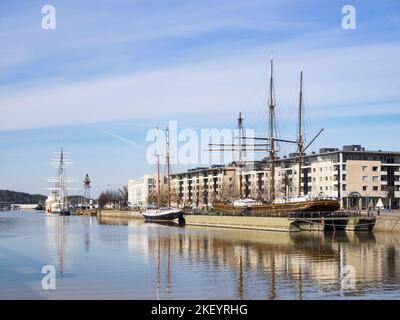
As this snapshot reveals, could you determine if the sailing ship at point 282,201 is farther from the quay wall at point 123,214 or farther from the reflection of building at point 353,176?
the quay wall at point 123,214

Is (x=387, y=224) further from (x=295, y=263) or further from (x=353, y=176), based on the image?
(x=353, y=176)

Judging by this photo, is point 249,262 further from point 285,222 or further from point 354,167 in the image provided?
point 354,167

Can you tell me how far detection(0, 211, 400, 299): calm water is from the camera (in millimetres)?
27516

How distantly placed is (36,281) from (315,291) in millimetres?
14441

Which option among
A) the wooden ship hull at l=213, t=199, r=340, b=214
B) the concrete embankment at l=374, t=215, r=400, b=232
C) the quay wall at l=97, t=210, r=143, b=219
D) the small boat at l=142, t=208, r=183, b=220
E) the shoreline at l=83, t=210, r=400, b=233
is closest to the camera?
the concrete embankment at l=374, t=215, r=400, b=232

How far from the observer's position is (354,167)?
13100 centimetres

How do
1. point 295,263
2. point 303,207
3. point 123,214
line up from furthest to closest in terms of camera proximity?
point 123,214
point 303,207
point 295,263

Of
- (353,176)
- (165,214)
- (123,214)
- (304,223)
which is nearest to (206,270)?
(304,223)

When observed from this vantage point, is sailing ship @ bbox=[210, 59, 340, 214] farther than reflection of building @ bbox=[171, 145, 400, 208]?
No

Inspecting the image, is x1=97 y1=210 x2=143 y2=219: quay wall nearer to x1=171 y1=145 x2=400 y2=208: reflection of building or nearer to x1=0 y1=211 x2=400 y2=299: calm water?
x1=171 y1=145 x2=400 y2=208: reflection of building

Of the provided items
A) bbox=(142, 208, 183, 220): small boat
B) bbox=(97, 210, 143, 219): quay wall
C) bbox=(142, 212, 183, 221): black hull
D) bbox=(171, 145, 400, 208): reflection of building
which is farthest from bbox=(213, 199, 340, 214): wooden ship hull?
bbox=(97, 210, 143, 219): quay wall

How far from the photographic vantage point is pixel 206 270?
3562cm

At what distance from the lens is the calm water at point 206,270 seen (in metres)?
27.5

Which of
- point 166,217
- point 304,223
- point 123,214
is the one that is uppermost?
point 304,223
